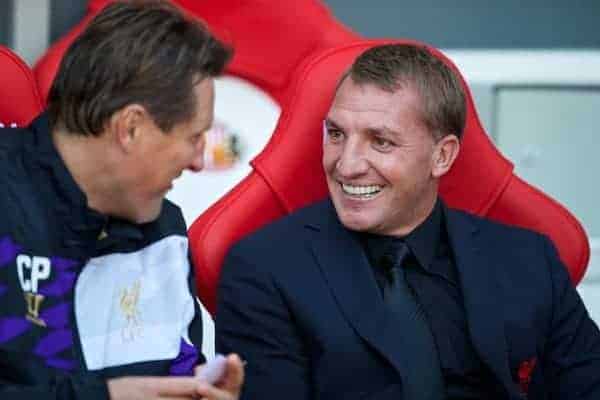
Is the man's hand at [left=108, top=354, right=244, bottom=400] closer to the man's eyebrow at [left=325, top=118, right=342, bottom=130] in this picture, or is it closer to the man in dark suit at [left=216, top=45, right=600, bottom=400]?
the man in dark suit at [left=216, top=45, right=600, bottom=400]

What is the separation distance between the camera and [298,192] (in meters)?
2.20

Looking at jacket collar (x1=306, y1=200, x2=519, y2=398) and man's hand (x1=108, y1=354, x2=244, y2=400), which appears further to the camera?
jacket collar (x1=306, y1=200, x2=519, y2=398)

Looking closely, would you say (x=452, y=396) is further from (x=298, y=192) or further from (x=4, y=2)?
(x=4, y=2)

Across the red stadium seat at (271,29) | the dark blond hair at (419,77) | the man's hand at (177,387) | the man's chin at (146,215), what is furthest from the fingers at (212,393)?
the red stadium seat at (271,29)

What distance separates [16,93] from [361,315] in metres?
0.65

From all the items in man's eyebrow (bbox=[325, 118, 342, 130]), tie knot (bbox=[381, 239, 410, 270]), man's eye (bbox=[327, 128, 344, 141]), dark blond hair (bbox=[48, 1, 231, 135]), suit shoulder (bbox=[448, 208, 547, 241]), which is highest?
dark blond hair (bbox=[48, 1, 231, 135])

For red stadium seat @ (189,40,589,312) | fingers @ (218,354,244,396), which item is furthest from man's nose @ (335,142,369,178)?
fingers @ (218,354,244,396)

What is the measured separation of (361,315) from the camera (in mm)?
2037

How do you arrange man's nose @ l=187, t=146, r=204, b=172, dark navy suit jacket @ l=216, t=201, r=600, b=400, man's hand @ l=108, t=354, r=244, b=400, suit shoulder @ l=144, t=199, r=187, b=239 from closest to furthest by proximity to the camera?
1. man's hand @ l=108, t=354, r=244, b=400
2. man's nose @ l=187, t=146, r=204, b=172
3. suit shoulder @ l=144, t=199, r=187, b=239
4. dark navy suit jacket @ l=216, t=201, r=600, b=400

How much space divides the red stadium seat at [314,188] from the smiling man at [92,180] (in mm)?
347

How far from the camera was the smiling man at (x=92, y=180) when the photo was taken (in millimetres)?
1662

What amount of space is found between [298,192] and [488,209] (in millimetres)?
352

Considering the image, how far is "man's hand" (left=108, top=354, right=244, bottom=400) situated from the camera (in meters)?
1.65

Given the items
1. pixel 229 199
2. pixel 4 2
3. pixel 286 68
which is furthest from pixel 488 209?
pixel 4 2
